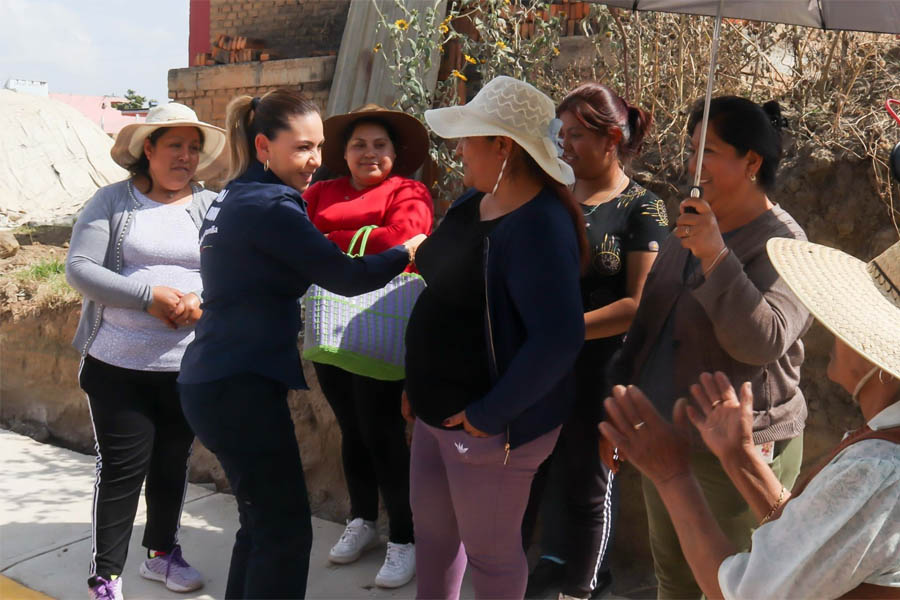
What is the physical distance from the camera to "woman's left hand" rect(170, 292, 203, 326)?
3355 mm

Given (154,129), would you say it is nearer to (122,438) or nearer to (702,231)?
(122,438)

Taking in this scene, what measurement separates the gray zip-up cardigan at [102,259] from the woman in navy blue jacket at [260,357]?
2.31 ft

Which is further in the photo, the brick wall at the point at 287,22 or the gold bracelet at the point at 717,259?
the brick wall at the point at 287,22

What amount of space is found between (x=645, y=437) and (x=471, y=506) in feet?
2.90

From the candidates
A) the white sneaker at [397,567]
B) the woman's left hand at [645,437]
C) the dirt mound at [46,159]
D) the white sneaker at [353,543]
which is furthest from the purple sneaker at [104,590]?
the dirt mound at [46,159]

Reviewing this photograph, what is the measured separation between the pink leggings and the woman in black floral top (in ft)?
1.84

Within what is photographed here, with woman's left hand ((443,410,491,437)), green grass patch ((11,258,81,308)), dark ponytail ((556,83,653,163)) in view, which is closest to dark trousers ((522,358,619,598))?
woman's left hand ((443,410,491,437))

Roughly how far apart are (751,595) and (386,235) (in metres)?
2.19

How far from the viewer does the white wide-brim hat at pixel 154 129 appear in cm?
346

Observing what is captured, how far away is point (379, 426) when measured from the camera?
3.58 metres

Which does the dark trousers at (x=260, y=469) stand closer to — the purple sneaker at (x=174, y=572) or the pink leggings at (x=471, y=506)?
the pink leggings at (x=471, y=506)

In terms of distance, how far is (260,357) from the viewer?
2682 millimetres

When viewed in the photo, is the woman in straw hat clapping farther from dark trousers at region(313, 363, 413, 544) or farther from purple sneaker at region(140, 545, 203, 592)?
purple sneaker at region(140, 545, 203, 592)

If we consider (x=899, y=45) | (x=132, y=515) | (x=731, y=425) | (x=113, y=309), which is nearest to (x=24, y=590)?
(x=132, y=515)
